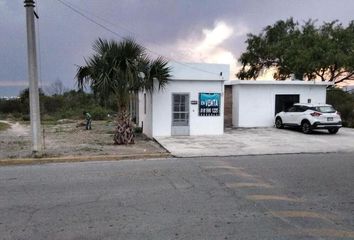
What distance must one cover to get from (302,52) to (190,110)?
19.6 meters

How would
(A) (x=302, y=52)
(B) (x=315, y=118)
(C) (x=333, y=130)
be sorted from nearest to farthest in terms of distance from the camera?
(B) (x=315, y=118), (C) (x=333, y=130), (A) (x=302, y=52)

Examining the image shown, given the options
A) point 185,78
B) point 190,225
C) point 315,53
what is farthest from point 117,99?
point 315,53

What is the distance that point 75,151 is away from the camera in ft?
46.3

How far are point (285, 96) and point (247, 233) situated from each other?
20.8 metres

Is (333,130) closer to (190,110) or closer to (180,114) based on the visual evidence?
(190,110)

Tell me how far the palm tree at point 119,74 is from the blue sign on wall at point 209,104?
4.61 m

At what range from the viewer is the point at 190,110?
20.5 m

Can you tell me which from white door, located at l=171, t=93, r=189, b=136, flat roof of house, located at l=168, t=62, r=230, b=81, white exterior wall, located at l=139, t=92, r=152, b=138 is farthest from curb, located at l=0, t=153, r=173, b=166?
flat roof of house, located at l=168, t=62, r=230, b=81

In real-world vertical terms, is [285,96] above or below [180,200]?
above

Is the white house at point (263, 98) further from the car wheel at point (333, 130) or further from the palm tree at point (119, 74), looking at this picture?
the palm tree at point (119, 74)

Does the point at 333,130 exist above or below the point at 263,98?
below

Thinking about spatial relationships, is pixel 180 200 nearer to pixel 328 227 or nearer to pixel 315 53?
pixel 328 227

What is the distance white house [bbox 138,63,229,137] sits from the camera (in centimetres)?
2008

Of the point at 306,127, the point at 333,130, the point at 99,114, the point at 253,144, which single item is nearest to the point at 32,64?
the point at 253,144
